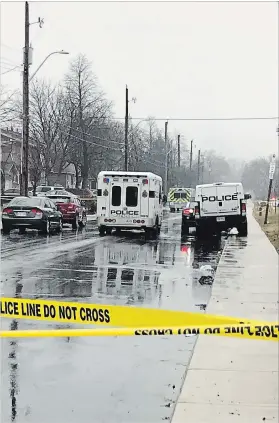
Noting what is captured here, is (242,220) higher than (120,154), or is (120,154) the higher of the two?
(120,154)

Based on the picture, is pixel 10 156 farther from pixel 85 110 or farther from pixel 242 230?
pixel 242 230

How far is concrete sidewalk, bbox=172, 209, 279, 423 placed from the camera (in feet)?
15.5

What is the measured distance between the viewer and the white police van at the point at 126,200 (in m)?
23.2

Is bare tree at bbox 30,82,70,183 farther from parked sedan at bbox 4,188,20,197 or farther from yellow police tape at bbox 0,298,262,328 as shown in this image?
yellow police tape at bbox 0,298,262,328

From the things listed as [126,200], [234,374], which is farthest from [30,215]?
[234,374]

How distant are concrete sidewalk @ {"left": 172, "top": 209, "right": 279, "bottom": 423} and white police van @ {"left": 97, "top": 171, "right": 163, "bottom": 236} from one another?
13.1 meters

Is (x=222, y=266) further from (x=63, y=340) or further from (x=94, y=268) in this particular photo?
(x=63, y=340)

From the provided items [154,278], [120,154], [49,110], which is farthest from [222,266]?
[120,154]

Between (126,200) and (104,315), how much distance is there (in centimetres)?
1910

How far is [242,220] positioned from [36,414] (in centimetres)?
1993

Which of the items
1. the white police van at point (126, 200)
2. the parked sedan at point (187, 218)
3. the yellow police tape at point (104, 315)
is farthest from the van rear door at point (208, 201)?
the yellow police tape at point (104, 315)

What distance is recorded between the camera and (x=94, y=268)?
1280cm

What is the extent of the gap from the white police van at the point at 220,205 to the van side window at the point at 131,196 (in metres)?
2.39

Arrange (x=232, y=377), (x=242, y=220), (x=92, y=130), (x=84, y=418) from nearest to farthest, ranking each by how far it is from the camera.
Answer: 1. (x=84, y=418)
2. (x=232, y=377)
3. (x=242, y=220)
4. (x=92, y=130)
